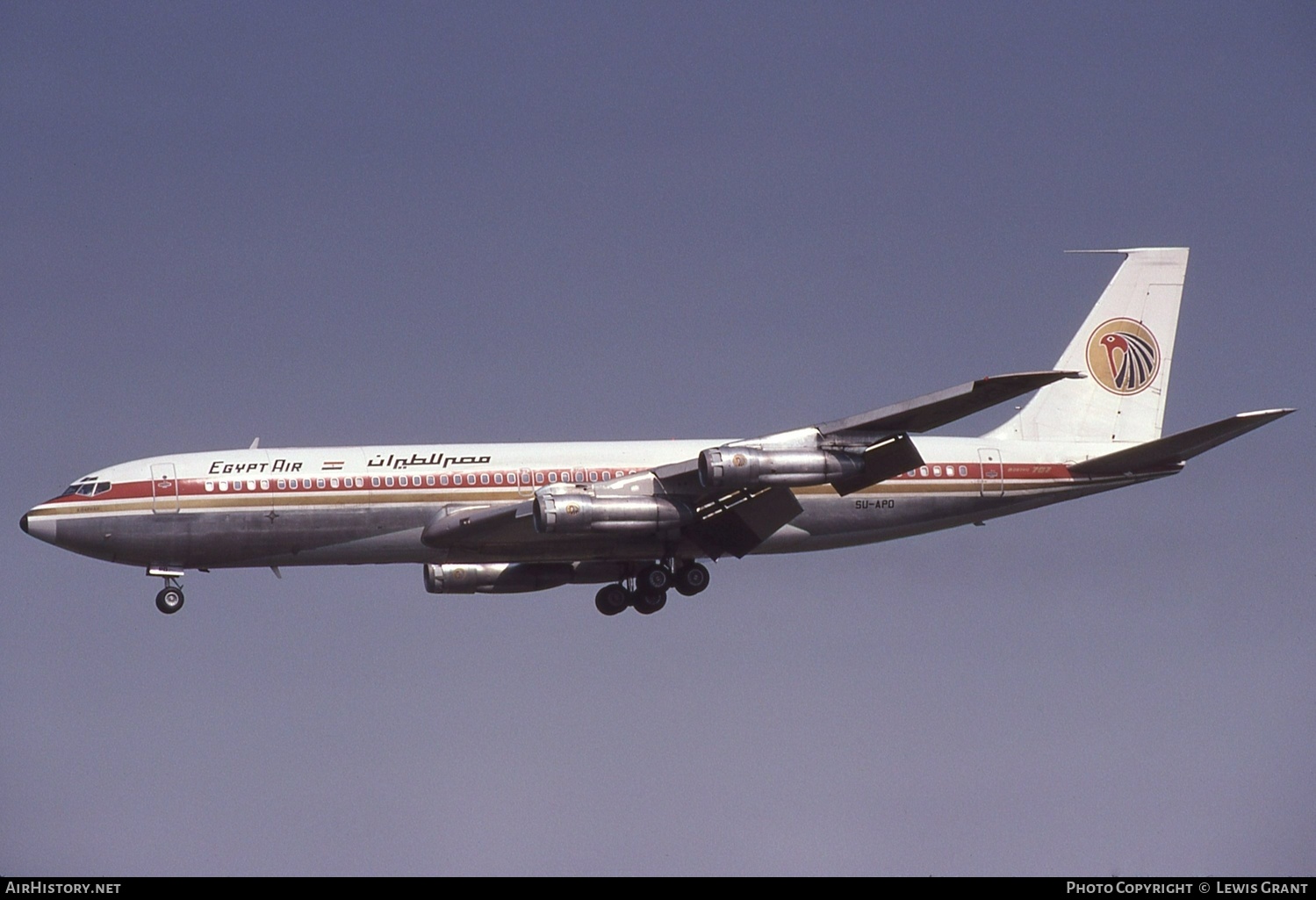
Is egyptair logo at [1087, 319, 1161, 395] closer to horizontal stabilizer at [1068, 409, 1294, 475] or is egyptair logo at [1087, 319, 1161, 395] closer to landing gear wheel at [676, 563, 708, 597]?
horizontal stabilizer at [1068, 409, 1294, 475]

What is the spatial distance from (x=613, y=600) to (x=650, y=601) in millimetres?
1515

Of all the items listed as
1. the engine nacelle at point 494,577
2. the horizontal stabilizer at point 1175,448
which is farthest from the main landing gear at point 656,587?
the horizontal stabilizer at point 1175,448

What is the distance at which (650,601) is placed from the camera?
58062 millimetres

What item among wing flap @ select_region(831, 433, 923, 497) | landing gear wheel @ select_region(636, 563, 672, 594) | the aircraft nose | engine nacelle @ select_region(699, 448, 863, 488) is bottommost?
the aircraft nose

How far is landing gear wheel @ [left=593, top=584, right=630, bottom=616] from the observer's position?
59094 mm

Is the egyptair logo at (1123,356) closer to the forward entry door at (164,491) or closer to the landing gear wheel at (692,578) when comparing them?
the landing gear wheel at (692,578)

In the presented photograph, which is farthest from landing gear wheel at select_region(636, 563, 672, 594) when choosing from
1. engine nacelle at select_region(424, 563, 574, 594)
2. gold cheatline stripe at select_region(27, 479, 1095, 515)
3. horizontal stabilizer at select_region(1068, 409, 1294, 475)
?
horizontal stabilizer at select_region(1068, 409, 1294, 475)

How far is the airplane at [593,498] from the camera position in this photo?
53.7m

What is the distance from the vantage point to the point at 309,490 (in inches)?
2205

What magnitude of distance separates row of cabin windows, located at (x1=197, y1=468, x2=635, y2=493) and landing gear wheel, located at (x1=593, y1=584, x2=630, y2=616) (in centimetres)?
389
